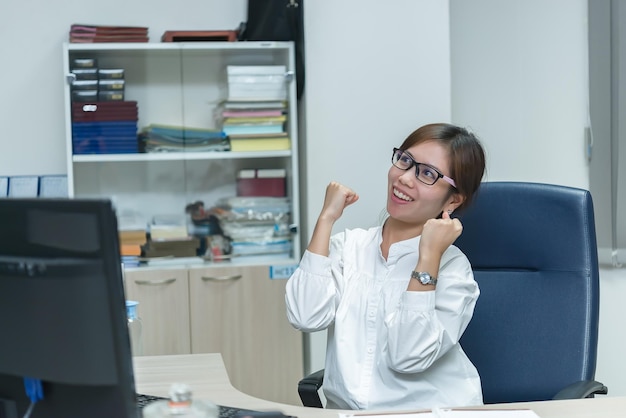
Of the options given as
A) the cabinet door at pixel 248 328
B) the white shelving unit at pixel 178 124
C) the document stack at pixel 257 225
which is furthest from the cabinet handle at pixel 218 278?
the white shelving unit at pixel 178 124

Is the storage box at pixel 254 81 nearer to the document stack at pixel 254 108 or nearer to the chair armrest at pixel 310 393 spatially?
the document stack at pixel 254 108

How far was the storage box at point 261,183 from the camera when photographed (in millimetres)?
3590

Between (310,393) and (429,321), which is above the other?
(429,321)

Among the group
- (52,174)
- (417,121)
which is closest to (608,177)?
(417,121)

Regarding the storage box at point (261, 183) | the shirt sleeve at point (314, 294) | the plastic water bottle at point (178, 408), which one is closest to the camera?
the plastic water bottle at point (178, 408)

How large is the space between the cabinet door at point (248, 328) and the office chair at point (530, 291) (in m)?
1.31

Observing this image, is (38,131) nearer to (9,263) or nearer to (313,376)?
(313,376)

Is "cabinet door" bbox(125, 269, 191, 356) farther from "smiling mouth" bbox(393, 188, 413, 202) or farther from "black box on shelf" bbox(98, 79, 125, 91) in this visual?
"smiling mouth" bbox(393, 188, 413, 202)

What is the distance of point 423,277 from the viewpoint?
72.0 inches

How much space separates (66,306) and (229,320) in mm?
2364

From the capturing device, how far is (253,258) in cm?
351

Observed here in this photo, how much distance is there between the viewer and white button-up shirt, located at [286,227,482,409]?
183cm

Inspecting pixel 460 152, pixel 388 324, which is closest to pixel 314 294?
pixel 388 324

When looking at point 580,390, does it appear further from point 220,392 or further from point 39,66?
point 39,66
